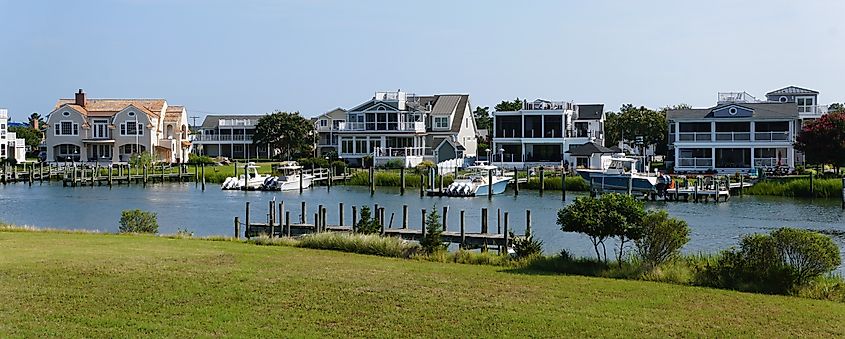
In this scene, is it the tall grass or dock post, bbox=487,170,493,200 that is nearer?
the tall grass

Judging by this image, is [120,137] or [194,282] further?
[120,137]

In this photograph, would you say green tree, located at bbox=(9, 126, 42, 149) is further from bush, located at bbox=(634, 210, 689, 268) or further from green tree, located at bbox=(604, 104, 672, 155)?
bush, located at bbox=(634, 210, 689, 268)

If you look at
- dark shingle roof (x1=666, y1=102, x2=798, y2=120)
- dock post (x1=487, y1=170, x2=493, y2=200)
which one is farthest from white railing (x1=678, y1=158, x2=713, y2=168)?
dock post (x1=487, y1=170, x2=493, y2=200)

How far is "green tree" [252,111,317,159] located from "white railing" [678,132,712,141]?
37046mm

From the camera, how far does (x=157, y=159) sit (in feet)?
278

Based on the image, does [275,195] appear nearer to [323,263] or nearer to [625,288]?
[323,263]

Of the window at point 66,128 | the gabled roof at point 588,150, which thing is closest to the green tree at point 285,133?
the window at point 66,128

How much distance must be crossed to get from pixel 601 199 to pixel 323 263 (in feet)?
21.1

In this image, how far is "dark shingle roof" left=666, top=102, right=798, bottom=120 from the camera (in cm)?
6600

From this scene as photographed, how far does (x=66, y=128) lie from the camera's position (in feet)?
282

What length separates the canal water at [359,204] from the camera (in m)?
37.4

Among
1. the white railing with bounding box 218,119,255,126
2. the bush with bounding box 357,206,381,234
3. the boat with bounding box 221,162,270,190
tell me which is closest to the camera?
the bush with bounding box 357,206,381,234

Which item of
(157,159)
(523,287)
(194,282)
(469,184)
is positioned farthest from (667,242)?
(157,159)

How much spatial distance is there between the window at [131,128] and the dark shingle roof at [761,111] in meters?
46.6
